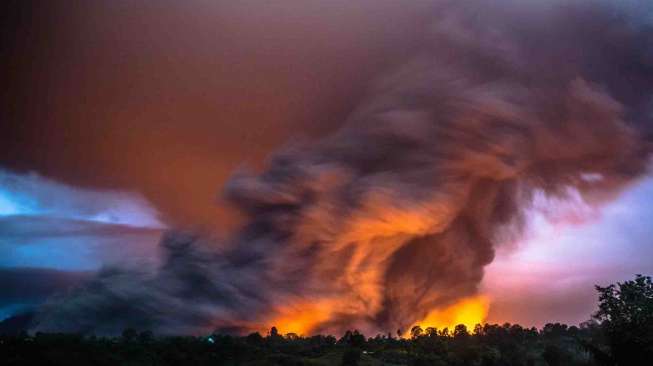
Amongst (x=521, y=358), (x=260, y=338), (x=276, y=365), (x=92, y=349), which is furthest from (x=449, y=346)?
(x=92, y=349)

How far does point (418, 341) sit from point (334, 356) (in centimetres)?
1752

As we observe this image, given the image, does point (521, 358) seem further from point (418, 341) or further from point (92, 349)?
point (92, 349)

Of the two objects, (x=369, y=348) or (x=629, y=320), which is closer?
(x=629, y=320)

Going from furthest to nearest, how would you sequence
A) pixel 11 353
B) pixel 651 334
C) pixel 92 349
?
1. pixel 92 349
2. pixel 11 353
3. pixel 651 334

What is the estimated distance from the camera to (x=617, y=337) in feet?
100

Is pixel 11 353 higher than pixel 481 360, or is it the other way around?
pixel 481 360

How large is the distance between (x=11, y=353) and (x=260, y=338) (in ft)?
124

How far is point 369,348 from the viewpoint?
244 ft

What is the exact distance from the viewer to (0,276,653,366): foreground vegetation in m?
31.3

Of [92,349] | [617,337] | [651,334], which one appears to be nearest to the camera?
[651,334]

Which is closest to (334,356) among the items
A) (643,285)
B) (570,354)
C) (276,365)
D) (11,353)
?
(276,365)

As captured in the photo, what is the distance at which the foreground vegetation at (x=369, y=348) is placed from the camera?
31.3m

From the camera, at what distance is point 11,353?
39500 mm

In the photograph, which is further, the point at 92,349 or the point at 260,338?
the point at 260,338
